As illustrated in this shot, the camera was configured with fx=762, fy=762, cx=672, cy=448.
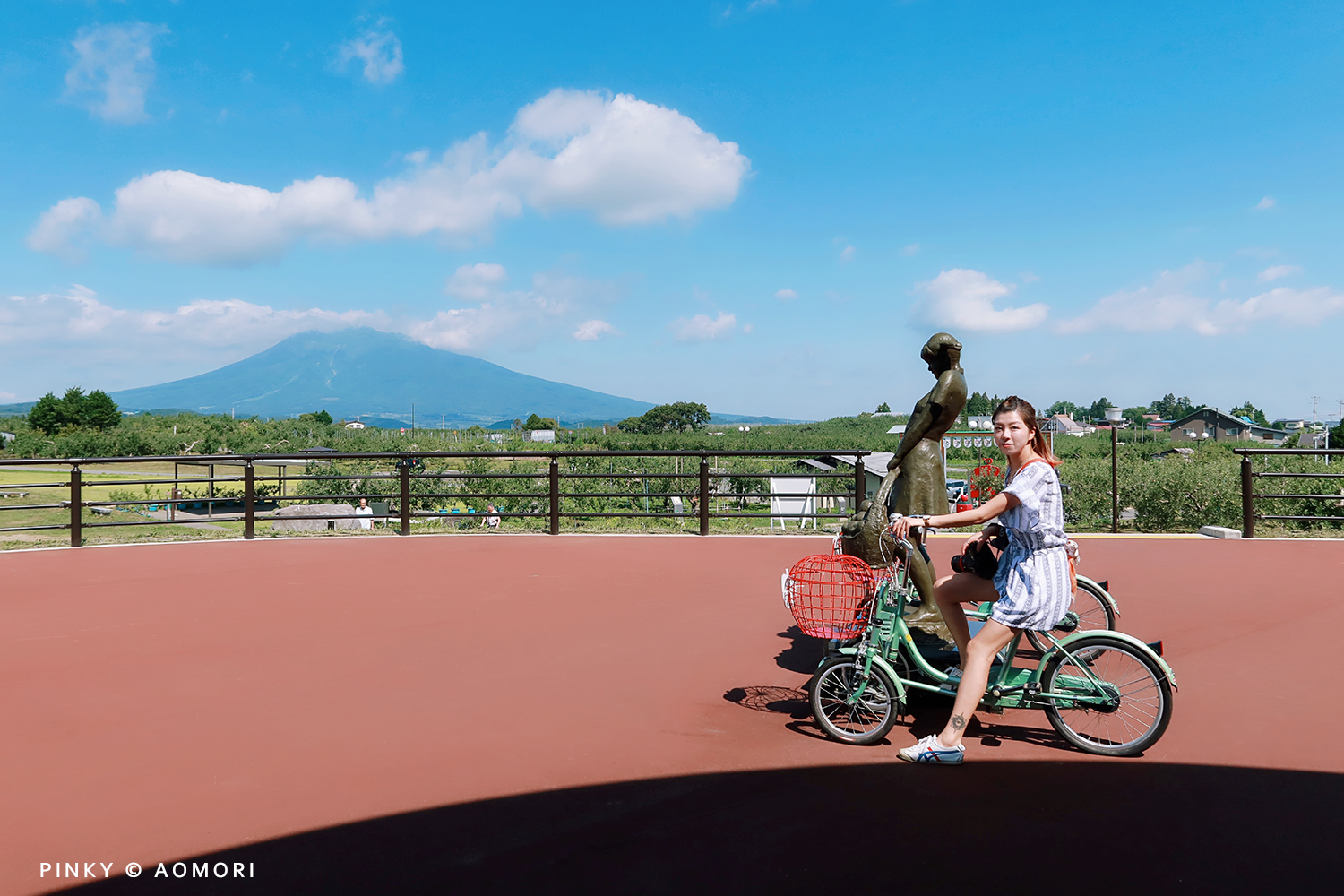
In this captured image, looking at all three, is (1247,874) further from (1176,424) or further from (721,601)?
(1176,424)

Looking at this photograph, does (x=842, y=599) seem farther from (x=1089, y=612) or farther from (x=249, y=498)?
(x=249, y=498)

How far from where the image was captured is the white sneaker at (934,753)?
3.09 meters

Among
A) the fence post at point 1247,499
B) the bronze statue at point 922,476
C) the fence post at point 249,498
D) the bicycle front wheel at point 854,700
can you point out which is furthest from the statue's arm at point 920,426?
the fence post at point 249,498

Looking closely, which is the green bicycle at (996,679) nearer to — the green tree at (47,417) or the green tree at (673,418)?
the green tree at (47,417)

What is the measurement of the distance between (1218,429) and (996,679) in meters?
109

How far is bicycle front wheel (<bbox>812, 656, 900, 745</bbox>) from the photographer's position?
10.9 ft

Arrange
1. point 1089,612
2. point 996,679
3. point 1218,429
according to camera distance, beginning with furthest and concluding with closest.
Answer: point 1218,429 < point 1089,612 < point 996,679

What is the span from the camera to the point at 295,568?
301 inches

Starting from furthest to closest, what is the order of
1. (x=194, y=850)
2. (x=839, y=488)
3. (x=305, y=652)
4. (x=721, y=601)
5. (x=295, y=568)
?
(x=839, y=488)
(x=295, y=568)
(x=721, y=601)
(x=305, y=652)
(x=194, y=850)

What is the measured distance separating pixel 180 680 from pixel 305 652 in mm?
679

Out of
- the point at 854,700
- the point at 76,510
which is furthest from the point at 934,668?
the point at 76,510

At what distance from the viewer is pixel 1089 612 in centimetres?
505

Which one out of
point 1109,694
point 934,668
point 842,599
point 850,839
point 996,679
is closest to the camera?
point 850,839

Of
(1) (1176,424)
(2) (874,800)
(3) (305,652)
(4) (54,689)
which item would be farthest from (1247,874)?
(1) (1176,424)
